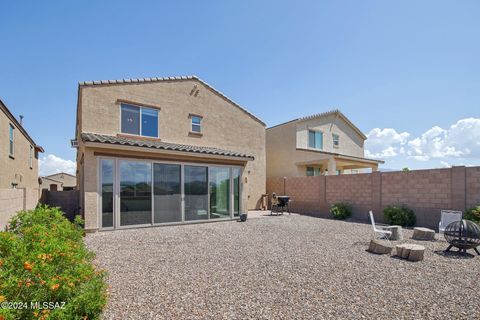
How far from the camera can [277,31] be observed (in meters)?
12.7

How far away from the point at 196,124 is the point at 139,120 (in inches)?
145

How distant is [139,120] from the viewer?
1426 cm

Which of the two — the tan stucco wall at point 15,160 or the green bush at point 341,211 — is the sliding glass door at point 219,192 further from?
the tan stucco wall at point 15,160

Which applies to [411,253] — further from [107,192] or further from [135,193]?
[107,192]

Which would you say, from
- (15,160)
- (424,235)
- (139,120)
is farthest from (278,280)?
(15,160)

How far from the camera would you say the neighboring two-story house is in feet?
44.6

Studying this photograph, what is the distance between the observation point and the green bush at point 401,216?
12218 millimetres

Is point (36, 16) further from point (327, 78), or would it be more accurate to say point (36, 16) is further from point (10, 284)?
point (327, 78)

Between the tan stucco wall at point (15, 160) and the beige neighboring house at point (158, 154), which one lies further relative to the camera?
the tan stucco wall at point (15, 160)

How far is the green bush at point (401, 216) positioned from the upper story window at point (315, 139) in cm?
1175

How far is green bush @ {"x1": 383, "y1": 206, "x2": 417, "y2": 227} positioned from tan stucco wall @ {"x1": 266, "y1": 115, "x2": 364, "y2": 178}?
325 inches

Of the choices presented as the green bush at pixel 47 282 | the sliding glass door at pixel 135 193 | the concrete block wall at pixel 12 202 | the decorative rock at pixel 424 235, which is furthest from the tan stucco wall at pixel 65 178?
the decorative rock at pixel 424 235

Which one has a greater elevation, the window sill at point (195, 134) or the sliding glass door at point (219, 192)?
the window sill at point (195, 134)

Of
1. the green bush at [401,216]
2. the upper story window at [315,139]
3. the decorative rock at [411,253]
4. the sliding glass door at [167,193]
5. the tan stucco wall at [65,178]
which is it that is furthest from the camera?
the tan stucco wall at [65,178]
